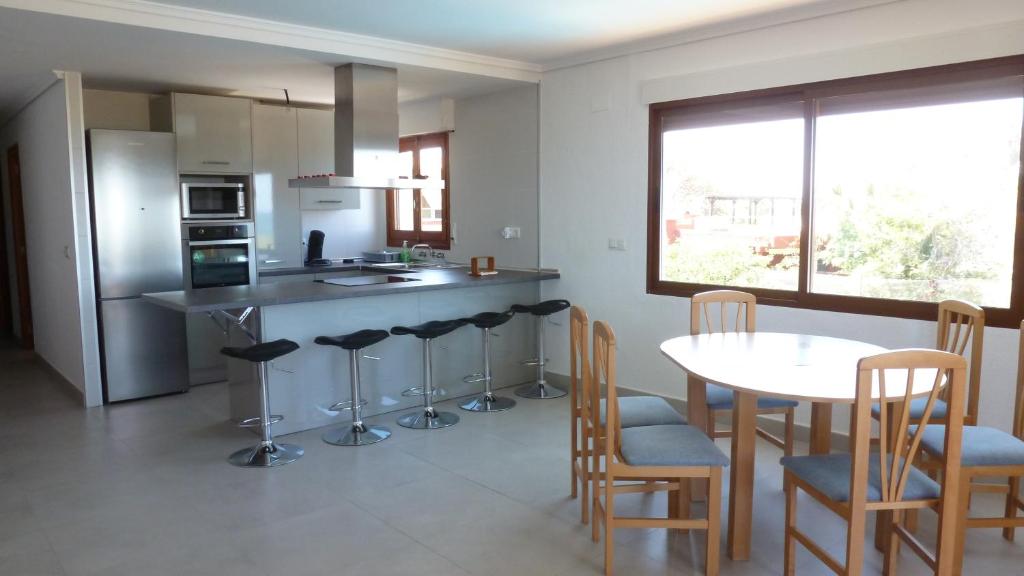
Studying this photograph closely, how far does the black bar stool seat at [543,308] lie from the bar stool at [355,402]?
1219 millimetres

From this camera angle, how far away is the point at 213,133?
5926 mm

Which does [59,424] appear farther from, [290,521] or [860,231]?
[860,231]

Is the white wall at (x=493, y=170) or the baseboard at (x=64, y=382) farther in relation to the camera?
the white wall at (x=493, y=170)

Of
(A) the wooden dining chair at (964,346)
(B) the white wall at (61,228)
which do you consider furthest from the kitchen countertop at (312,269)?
(A) the wooden dining chair at (964,346)

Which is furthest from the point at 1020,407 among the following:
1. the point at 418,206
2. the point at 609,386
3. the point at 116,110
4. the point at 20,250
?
the point at 20,250

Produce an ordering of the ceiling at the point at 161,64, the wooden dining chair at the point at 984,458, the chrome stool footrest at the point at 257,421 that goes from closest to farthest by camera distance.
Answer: the wooden dining chair at the point at 984,458
the ceiling at the point at 161,64
the chrome stool footrest at the point at 257,421

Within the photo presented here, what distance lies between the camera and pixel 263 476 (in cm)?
385

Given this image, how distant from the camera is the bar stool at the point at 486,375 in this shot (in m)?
5.07

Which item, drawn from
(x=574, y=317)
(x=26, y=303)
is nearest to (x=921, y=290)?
(x=574, y=317)

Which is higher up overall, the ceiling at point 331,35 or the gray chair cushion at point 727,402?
the ceiling at point 331,35

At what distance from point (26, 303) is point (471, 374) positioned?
17.2 feet

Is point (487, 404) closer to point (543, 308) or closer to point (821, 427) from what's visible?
point (543, 308)

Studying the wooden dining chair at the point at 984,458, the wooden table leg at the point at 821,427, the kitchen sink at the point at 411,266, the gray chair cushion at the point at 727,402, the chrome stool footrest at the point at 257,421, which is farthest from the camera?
the kitchen sink at the point at 411,266

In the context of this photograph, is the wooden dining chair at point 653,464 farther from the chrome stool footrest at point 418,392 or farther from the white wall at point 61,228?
the white wall at point 61,228
